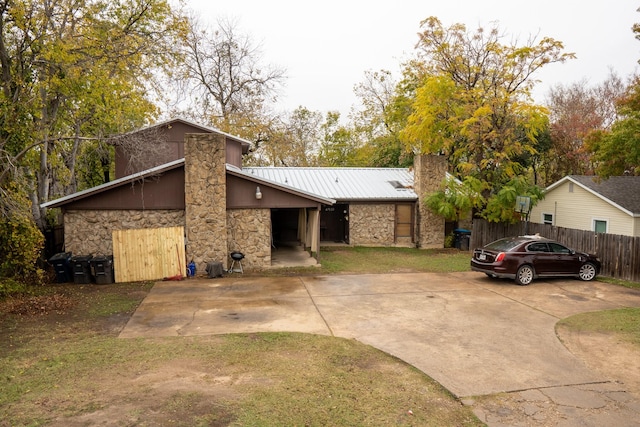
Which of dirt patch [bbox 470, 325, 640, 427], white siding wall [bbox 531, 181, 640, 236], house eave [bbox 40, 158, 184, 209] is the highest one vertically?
house eave [bbox 40, 158, 184, 209]

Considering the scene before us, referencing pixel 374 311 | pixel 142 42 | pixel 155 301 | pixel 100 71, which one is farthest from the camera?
pixel 142 42

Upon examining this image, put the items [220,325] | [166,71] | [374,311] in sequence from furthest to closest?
[166,71] → [374,311] → [220,325]

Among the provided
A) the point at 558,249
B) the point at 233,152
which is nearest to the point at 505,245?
the point at 558,249

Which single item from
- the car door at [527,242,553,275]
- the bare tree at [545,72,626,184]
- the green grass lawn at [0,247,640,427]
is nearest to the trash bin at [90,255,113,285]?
the green grass lawn at [0,247,640,427]

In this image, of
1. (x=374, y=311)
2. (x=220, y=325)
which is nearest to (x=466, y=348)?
(x=374, y=311)

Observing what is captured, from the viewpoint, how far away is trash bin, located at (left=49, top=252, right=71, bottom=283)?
15109 millimetres

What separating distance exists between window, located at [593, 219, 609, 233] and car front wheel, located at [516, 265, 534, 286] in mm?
9119

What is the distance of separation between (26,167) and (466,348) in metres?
15.1

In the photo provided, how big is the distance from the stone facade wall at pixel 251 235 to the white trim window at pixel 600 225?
16165mm

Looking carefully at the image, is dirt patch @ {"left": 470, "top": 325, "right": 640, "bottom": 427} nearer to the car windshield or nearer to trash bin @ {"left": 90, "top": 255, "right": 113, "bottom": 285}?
the car windshield

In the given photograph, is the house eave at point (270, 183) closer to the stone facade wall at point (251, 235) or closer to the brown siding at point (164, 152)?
the stone facade wall at point (251, 235)

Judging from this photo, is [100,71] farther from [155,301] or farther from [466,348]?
[466,348]

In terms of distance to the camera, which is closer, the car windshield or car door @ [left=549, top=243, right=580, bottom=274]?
the car windshield

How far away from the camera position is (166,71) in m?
17.9
